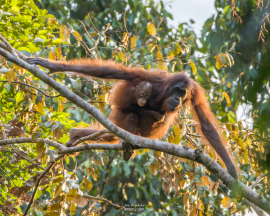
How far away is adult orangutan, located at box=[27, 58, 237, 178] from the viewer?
3.45m

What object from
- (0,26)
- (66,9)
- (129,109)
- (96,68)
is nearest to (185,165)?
(129,109)

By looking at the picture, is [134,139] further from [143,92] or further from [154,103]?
[154,103]

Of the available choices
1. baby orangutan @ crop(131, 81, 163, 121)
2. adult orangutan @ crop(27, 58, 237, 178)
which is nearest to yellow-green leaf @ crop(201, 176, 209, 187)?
adult orangutan @ crop(27, 58, 237, 178)

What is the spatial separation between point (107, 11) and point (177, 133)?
4.93 metres

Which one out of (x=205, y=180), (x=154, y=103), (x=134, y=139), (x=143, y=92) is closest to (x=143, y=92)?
A: (x=143, y=92)

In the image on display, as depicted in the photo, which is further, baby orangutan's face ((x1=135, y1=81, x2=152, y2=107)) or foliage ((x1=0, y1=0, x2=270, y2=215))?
baby orangutan's face ((x1=135, y1=81, x2=152, y2=107))

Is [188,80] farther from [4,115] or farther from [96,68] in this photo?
[4,115]

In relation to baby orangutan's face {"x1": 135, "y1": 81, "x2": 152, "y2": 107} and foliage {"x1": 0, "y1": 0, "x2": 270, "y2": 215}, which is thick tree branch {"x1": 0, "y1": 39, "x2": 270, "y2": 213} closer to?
foliage {"x1": 0, "y1": 0, "x2": 270, "y2": 215}

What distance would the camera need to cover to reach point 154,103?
377 cm

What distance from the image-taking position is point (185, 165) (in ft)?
16.1

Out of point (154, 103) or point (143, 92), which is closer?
point (143, 92)

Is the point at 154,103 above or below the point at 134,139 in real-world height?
above

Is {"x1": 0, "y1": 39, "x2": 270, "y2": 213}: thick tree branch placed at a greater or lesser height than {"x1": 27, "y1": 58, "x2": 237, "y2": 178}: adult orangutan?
lesser

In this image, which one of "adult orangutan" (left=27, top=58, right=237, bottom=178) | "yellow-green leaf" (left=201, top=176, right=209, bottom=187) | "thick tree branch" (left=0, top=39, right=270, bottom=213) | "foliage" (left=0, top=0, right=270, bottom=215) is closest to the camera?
"foliage" (left=0, top=0, right=270, bottom=215)
